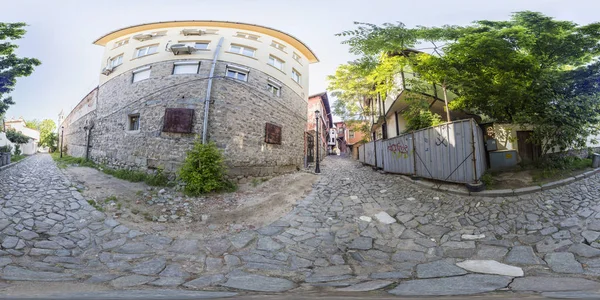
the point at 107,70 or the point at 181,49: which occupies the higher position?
the point at 181,49

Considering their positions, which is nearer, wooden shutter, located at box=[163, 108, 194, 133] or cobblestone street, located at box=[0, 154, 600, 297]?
cobblestone street, located at box=[0, 154, 600, 297]

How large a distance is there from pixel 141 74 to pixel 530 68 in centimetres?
1408

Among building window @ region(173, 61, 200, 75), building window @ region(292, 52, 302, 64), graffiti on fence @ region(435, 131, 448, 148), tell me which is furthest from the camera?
building window @ region(292, 52, 302, 64)

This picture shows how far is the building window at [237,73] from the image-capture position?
9.45 metres

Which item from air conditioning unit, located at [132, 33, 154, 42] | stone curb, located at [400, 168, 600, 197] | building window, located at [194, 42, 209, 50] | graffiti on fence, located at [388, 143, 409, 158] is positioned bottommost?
stone curb, located at [400, 168, 600, 197]

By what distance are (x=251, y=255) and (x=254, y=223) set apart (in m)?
1.29

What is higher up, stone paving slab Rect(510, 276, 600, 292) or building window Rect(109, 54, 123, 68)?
building window Rect(109, 54, 123, 68)

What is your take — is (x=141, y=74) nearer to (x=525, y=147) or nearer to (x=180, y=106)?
(x=180, y=106)

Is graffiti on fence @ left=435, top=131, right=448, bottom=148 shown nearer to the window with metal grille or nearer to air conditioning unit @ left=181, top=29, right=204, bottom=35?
the window with metal grille

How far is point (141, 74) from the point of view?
9.52 m

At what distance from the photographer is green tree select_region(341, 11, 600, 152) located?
604cm

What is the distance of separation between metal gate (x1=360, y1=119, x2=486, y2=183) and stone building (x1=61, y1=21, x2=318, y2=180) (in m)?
5.77

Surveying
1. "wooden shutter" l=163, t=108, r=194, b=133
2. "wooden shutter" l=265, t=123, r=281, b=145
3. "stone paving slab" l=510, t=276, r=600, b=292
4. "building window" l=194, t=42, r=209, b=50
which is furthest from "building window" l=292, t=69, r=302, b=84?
"stone paving slab" l=510, t=276, r=600, b=292

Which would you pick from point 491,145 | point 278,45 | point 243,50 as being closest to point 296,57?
point 278,45
